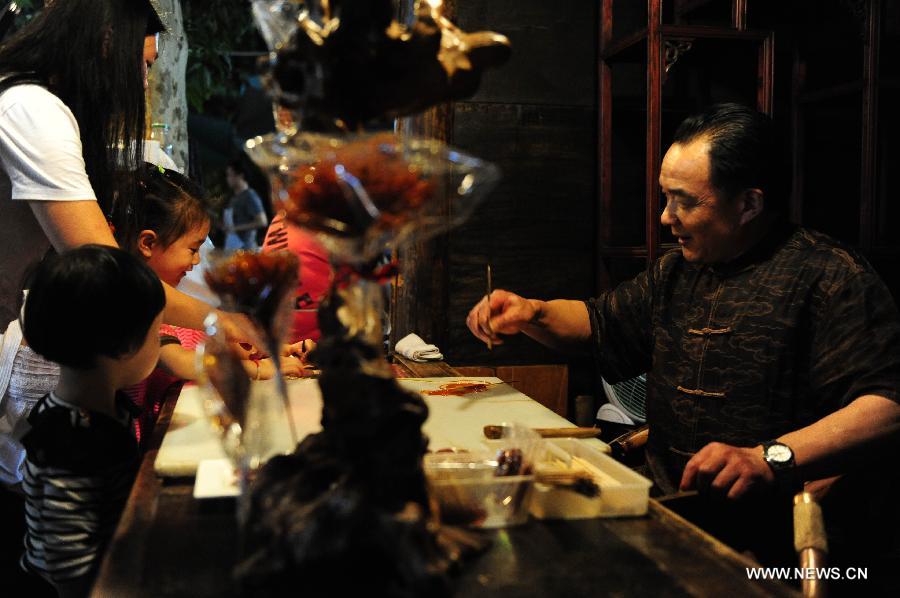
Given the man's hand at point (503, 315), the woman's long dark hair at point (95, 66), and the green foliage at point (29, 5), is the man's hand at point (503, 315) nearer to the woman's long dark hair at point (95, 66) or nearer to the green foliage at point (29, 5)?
the woman's long dark hair at point (95, 66)

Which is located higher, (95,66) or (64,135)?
(95,66)

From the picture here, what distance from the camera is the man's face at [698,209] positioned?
8.72ft

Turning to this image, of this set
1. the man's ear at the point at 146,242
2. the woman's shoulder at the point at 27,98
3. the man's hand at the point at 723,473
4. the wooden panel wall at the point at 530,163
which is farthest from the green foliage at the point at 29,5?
the man's hand at the point at 723,473

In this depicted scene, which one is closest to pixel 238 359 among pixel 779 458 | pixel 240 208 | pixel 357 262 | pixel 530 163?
pixel 357 262

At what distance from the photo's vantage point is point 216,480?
5.43 feet

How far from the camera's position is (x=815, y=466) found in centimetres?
223

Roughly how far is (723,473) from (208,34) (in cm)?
851

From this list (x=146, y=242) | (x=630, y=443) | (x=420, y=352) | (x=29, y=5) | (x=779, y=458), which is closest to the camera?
(x=779, y=458)

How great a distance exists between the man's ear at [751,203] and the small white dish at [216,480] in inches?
70.7

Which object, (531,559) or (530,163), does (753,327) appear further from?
(530,163)

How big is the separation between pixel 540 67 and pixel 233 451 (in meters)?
3.38

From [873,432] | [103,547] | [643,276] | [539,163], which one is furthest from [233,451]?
[539,163]

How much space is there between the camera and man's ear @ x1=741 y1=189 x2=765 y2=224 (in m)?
2.65

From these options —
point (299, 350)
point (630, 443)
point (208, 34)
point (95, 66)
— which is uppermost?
point (208, 34)
